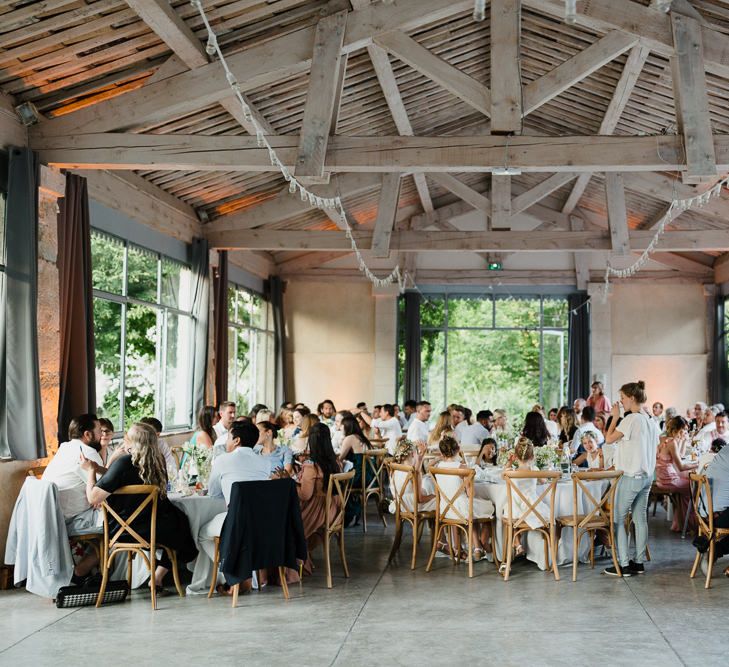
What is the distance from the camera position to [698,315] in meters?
18.5

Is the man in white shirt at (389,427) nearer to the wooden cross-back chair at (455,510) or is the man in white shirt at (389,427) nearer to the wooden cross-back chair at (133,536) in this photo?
the wooden cross-back chair at (455,510)

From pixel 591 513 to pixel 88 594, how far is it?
3.79m

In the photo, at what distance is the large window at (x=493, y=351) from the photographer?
1888cm

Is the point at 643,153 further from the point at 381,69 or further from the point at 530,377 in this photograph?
the point at 530,377

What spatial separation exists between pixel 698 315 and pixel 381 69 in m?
10.9

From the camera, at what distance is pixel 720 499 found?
6.99 meters

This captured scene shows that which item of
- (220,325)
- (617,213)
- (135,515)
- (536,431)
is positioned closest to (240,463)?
(135,515)

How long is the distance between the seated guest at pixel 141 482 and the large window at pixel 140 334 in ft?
12.8

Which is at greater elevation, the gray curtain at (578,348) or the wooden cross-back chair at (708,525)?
the gray curtain at (578,348)

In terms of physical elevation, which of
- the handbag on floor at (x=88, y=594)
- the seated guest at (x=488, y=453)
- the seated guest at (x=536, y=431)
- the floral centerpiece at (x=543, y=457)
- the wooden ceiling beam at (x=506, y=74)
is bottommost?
the handbag on floor at (x=88, y=594)

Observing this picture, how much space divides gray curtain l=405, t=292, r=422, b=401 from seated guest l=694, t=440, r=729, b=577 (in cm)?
1181

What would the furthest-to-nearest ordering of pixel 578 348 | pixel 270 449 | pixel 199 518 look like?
pixel 578 348, pixel 270 449, pixel 199 518

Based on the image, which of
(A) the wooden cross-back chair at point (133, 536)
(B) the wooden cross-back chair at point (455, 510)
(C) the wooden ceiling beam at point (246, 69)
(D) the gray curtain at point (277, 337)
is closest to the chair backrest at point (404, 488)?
(B) the wooden cross-back chair at point (455, 510)

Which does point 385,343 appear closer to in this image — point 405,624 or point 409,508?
point 409,508
